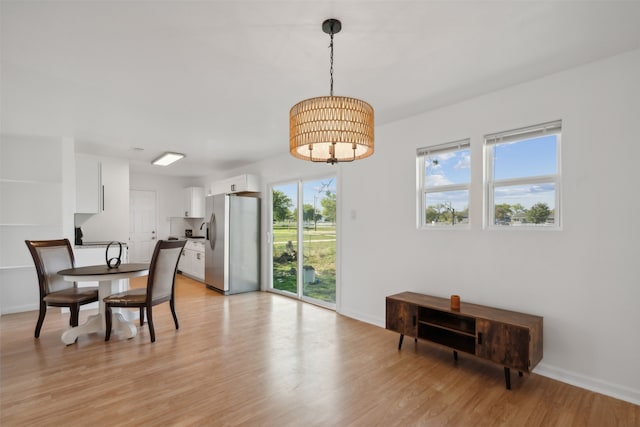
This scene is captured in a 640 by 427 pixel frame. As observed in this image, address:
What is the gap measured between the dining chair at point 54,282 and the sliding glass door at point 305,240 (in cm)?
283

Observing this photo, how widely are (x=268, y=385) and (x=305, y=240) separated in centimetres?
301

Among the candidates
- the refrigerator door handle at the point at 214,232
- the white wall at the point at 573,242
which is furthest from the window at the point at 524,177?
the refrigerator door handle at the point at 214,232

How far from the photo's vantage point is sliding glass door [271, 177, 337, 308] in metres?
4.85

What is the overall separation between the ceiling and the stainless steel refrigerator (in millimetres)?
2429

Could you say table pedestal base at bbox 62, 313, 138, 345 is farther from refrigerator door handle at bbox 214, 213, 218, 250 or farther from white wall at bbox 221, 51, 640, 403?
white wall at bbox 221, 51, 640, 403

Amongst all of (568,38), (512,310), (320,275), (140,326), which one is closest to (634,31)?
(568,38)

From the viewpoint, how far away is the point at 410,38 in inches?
83.4

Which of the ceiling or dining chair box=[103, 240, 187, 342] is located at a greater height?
the ceiling

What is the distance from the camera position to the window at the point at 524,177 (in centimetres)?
273

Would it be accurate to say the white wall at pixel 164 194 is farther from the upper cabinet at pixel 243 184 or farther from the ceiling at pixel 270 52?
the ceiling at pixel 270 52

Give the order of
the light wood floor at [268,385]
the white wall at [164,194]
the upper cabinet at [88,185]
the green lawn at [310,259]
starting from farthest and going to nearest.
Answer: the white wall at [164,194] → the upper cabinet at [88,185] → the green lawn at [310,259] → the light wood floor at [268,385]

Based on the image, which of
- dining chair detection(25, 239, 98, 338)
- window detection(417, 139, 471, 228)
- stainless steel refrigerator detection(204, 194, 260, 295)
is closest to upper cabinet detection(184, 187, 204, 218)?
stainless steel refrigerator detection(204, 194, 260, 295)

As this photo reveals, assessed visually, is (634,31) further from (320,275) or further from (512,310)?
(320,275)

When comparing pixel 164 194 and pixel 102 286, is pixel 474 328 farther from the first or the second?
pixel 164 194
